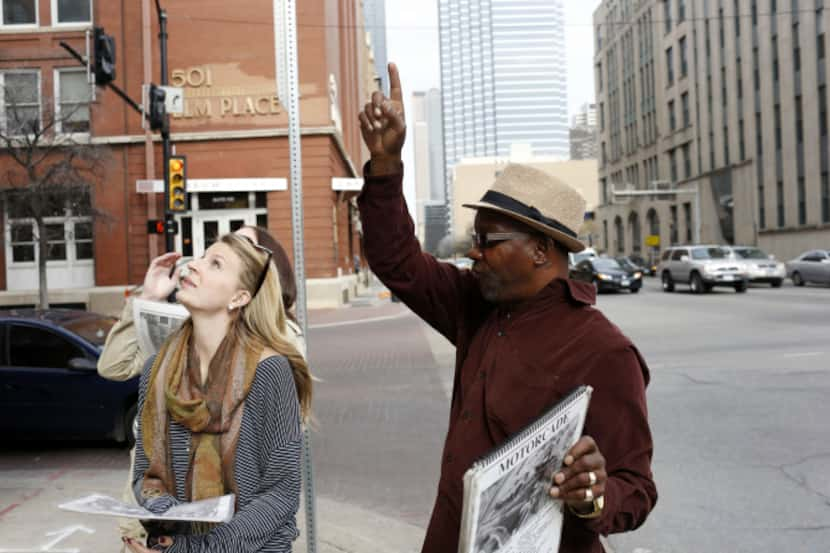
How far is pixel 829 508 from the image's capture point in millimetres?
4953

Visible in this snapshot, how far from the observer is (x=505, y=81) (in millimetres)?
158125

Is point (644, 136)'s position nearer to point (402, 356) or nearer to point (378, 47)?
point (378, 47)

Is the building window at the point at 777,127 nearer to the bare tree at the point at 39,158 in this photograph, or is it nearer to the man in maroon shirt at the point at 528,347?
the bare tree at the point at 39,158

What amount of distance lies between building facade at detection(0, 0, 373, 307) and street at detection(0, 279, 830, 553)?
44.9 ft

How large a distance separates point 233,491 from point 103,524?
10.9 feet

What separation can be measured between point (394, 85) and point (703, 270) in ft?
84.4

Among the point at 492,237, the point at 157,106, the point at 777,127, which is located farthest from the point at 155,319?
the point at 777,127

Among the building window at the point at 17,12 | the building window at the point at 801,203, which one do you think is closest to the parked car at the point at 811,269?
the building window at the point at 801,203

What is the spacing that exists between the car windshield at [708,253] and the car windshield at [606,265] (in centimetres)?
281

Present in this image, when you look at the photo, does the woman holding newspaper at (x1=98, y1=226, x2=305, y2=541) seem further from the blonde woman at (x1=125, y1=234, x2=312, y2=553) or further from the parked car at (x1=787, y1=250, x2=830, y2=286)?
the parked car at (x1=787, y1=250, x2=830, y2=286)

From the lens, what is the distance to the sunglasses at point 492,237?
78.5 inches

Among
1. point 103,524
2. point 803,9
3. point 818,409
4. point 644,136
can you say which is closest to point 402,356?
point 818,409

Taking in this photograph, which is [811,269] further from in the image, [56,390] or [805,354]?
[56,390]

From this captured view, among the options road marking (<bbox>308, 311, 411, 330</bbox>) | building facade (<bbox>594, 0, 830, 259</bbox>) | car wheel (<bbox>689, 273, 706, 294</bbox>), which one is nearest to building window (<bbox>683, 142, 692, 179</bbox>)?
building facade (<bbox>594, 0, 830, 259</bbox>)
